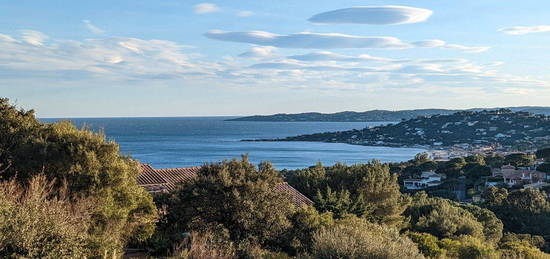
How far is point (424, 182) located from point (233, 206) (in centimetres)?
4649

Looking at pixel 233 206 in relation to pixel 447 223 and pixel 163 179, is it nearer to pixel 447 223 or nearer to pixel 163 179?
pixel 163 179

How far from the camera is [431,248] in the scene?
15.7 meters

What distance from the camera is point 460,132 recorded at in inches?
5276

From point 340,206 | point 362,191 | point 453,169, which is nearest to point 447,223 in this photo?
point 362,191

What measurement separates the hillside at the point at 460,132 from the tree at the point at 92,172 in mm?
108217

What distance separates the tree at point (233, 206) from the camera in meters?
13.7

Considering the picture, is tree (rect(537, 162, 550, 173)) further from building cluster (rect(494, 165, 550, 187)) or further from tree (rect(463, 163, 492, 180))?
tree (rect(463, 163, 492, 180))

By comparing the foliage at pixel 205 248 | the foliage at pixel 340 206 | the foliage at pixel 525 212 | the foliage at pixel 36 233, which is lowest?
the foliage at pixel 525 212

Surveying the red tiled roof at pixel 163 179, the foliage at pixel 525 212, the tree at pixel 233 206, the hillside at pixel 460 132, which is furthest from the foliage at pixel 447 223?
the hillside at pixel 460 132

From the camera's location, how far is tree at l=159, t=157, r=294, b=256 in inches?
540

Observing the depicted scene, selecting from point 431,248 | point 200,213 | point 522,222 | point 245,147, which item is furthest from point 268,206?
point 245,147

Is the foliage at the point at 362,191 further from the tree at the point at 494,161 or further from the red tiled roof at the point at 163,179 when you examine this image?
the tree at the point at 494,161

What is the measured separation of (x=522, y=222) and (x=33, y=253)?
3134 centimetres

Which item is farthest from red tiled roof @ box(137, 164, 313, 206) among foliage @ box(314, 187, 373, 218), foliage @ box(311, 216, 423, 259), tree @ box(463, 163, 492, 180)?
tree @ box(463, 163, 492, 180)
